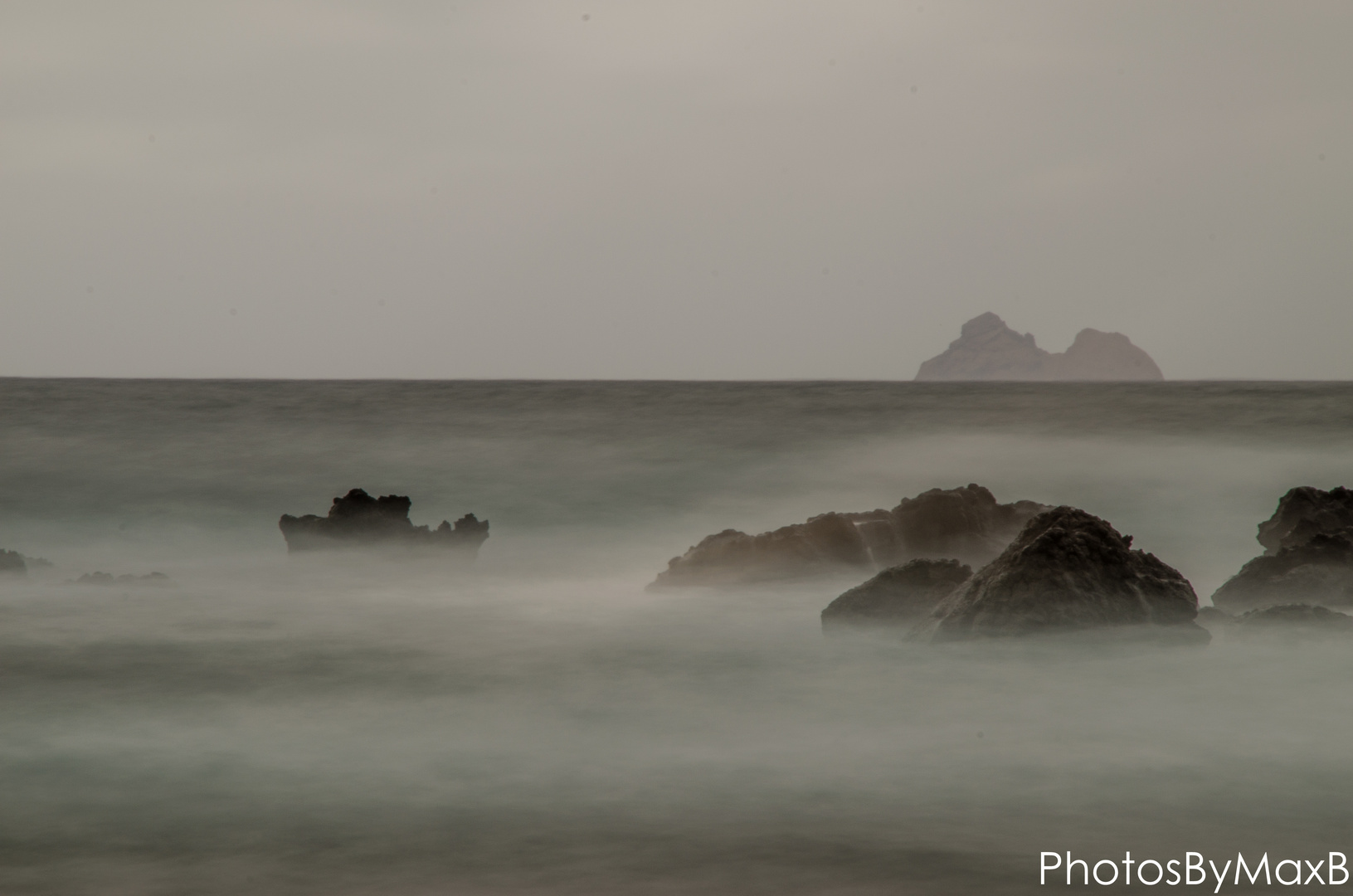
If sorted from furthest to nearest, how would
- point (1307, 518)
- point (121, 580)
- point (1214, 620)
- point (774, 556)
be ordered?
1. point (121, 580)
2. point (774, 556)
3. point (1307, 518)
4. point (1214, 620)

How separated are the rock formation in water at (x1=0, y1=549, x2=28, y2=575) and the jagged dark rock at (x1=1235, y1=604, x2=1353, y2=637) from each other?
34.7ft

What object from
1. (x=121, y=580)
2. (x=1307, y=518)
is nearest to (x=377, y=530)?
(x=121, y=580)

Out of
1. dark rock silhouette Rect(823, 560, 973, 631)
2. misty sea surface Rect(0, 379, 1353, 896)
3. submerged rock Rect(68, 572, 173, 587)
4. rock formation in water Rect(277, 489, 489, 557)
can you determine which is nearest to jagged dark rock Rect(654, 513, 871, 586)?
misty sea surface Rect(0, 379, 1353, 896)

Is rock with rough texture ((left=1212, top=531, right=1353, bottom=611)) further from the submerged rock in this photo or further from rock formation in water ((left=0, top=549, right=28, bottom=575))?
rock formation in water ((left=0, top=549, right=28, bottom=575))

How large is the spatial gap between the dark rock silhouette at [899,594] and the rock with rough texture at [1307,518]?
2.85m

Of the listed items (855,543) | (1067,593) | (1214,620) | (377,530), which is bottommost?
(1067,593)

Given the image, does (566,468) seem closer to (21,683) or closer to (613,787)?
(21,683)

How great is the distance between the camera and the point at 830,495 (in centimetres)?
1808

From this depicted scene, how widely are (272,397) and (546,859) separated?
23929mm

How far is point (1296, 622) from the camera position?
25.1 ft

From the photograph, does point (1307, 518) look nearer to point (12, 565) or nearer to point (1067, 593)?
Result: point (1067, 593)

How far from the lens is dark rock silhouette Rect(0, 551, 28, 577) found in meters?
11.5

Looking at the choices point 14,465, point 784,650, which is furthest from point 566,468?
point 784,650

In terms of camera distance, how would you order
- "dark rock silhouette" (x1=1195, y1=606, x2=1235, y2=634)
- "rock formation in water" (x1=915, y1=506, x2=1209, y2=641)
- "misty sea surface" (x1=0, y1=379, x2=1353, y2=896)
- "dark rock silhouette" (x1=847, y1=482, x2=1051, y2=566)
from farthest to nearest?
"dark rock silhouette" (x1=847, y1=482, x2=1051, y2=566) → "dark rock silhouette" (x1=1195, y1=606, x2=1235, y2=634) → "rock formation in water" (x1=915, y1=506, x2=1209, y2=641) → "misty sea surface" (x1=0, y1=379, x2=1353, y2=896)
